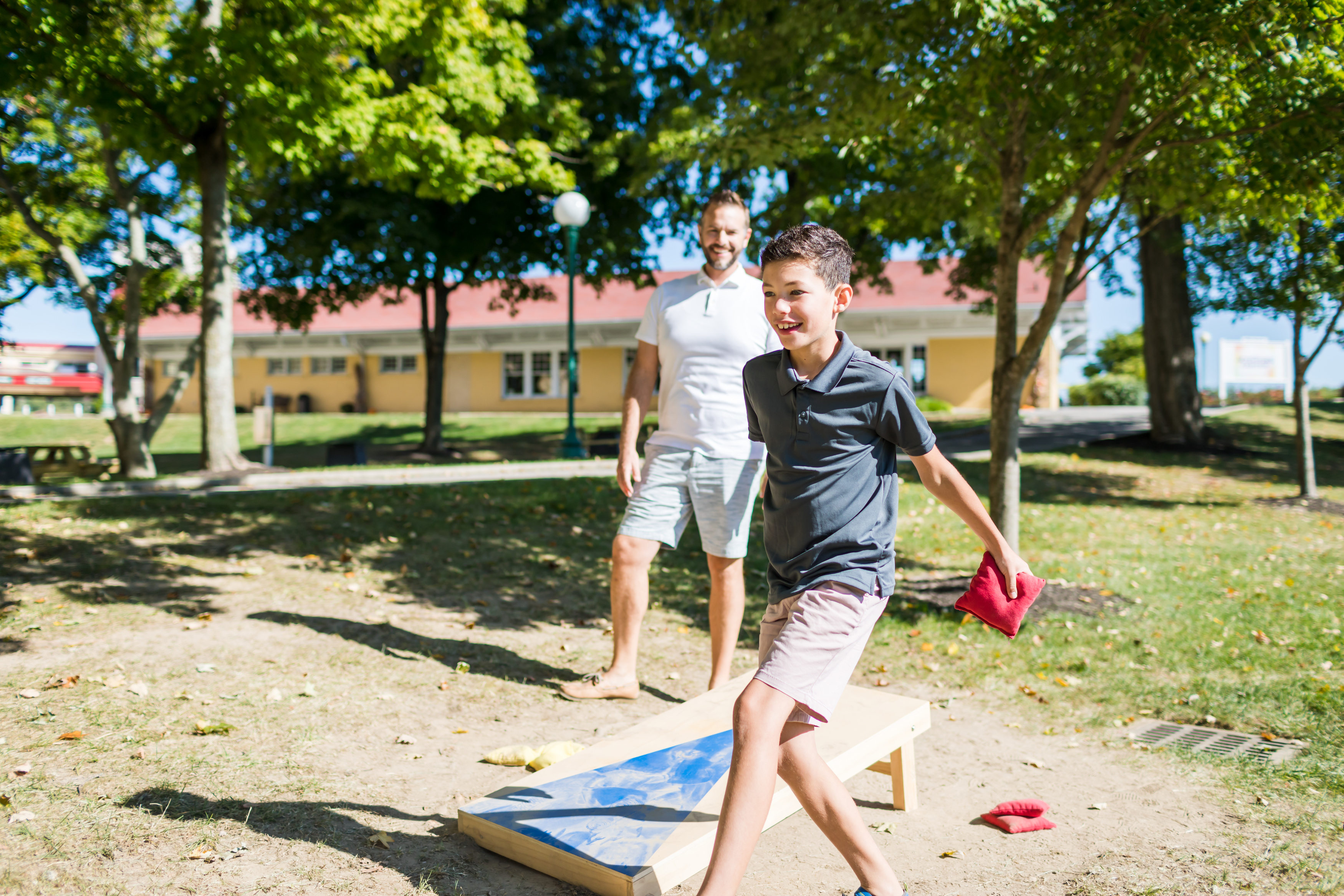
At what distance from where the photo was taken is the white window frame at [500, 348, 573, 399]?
110ft

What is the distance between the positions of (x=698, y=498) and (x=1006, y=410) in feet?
11.6

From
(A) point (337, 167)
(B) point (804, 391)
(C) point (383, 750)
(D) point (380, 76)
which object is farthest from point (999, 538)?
(A) point (337, 167)

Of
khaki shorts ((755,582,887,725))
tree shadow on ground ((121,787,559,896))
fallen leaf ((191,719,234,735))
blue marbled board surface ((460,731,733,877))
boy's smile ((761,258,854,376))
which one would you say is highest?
boy's smile ((761,258,854,376))

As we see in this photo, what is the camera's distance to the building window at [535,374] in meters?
33.8

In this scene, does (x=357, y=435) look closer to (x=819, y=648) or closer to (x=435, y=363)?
(x=435, y=363)

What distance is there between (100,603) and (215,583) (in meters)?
0.77

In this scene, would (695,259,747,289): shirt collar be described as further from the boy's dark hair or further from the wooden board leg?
the wooden board leg

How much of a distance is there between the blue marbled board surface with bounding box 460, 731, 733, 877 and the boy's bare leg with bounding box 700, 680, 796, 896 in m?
0.45

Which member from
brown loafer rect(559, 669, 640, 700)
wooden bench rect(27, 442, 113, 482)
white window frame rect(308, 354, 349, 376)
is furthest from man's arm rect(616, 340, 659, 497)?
white window frame rect(308, 354, 349, 376)

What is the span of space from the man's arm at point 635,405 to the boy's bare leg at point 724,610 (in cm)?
53

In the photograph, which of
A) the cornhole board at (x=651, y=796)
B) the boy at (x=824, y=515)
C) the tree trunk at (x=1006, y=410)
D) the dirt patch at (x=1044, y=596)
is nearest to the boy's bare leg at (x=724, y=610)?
the cornhole board at (x=651, y=796)

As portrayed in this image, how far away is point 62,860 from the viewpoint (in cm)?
274

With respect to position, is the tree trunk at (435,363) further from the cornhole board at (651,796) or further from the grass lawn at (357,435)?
the cornhole board at (651,796)

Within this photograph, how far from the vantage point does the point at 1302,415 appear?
11.6m
